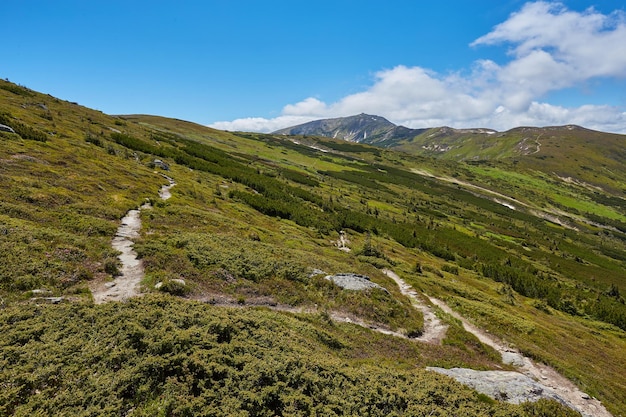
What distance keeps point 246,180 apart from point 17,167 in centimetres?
5352

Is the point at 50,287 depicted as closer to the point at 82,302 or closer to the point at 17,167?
the point at 82,302

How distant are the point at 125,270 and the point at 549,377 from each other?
3290 cm

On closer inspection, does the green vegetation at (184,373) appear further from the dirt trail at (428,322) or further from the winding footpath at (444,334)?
the dirt trail at (428,322)

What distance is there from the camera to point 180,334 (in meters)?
13.0

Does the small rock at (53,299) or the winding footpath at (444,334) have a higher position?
the small rock at (53,299)

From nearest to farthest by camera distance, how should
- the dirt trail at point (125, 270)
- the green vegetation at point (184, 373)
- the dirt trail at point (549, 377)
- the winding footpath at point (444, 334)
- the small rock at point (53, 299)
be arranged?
the green vegetation at point (184, 373) → the small rock at point (53, 299) → the winding footpath at point (444, 334) → the dirt trail at point (125, 270) → the dirt trail at point (549, 377)

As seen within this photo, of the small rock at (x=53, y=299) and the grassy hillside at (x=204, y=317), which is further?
the small rock at (x=53, y=299)

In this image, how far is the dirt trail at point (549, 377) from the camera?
20.7 meters

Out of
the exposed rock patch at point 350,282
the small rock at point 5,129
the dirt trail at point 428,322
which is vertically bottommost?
the dirt trail at point 428,322

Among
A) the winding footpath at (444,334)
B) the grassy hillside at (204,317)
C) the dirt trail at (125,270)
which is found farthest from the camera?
the dirt trail at (125,270)

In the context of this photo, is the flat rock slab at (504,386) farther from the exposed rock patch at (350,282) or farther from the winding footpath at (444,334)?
the exposed rock patch at (350,282)

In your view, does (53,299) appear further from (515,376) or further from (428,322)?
(428,322)

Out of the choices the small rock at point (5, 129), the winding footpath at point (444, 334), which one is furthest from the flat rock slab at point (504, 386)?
the small rock at point (5, 129)

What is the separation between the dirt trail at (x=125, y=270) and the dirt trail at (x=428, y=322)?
21970 millimetres
